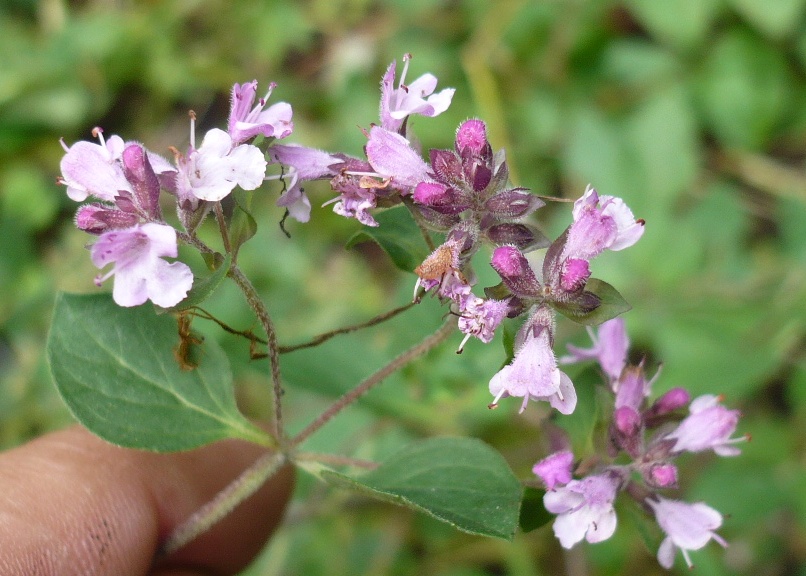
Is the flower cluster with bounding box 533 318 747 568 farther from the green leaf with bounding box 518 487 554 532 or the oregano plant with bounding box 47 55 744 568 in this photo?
the green leaf with bounding box 518 487 554 532

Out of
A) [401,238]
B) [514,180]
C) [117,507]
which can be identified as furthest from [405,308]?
[514,180]

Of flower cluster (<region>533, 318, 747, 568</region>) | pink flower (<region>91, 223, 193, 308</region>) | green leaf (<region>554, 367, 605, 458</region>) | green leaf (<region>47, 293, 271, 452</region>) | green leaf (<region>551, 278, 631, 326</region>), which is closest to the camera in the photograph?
pink flower (<region>91, 223, 193, 308</region>)

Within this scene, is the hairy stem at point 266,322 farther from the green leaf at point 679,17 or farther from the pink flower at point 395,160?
the green leaf at point 679,17

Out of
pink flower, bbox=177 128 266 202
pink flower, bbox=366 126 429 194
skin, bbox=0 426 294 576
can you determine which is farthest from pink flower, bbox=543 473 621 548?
skin, bbox=0 426 294 576

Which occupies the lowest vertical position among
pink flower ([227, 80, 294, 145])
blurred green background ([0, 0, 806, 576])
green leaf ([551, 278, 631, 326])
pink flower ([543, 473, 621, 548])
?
blurred green background ([0, 0, 806, 576])

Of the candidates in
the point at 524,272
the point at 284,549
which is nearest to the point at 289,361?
the point at 524,272
